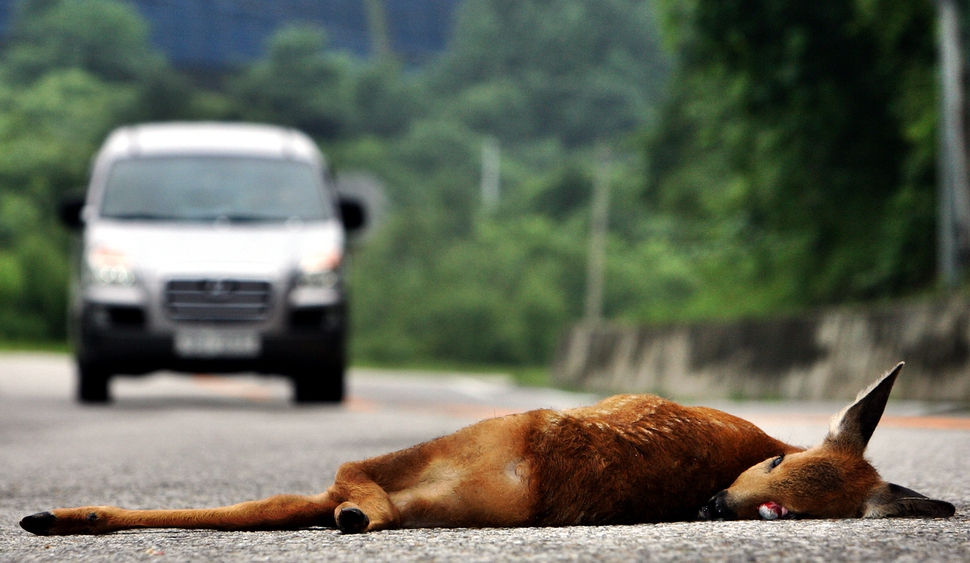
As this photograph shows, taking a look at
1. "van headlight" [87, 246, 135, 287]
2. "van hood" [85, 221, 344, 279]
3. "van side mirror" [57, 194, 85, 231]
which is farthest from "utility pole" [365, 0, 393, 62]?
"van headlight" [87, 246, 135, 287]

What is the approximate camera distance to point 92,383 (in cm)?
1218

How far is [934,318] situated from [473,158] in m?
94.4

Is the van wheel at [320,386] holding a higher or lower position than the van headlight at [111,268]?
lower

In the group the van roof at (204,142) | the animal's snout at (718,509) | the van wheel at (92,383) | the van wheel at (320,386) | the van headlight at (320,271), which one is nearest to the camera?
the animal's snout at (718,509)

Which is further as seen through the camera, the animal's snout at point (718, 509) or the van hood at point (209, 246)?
the van hood at point (209, 246)

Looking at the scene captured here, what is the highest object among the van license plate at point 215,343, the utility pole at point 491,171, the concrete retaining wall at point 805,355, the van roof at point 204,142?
the van roof at point 204,142

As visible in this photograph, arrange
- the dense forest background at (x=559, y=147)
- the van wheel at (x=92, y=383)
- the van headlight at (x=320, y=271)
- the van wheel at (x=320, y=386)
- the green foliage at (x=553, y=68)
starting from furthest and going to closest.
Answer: the green foliage at (x=553, y=68), the dense forest background at (x=559, y=147), the van wheel at (x=320, y=386), the van wheel at (x=92, y=383), the van headlight at (x=320, y=271)

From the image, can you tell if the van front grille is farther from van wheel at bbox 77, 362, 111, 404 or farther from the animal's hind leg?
the animal's hind leg

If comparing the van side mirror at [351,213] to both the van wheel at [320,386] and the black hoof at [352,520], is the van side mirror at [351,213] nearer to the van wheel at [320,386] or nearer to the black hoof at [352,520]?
the van wheel at [320,386]

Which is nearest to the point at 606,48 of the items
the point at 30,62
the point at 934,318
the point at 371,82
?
the point at 371,82

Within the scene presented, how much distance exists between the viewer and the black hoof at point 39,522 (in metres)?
4.20

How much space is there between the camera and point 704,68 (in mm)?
21359

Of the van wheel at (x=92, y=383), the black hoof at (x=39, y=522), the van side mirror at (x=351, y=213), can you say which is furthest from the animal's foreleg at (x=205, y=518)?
the van side mirror at (x=351, y=213)

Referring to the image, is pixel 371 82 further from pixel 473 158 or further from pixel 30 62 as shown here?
pixel 30 62
